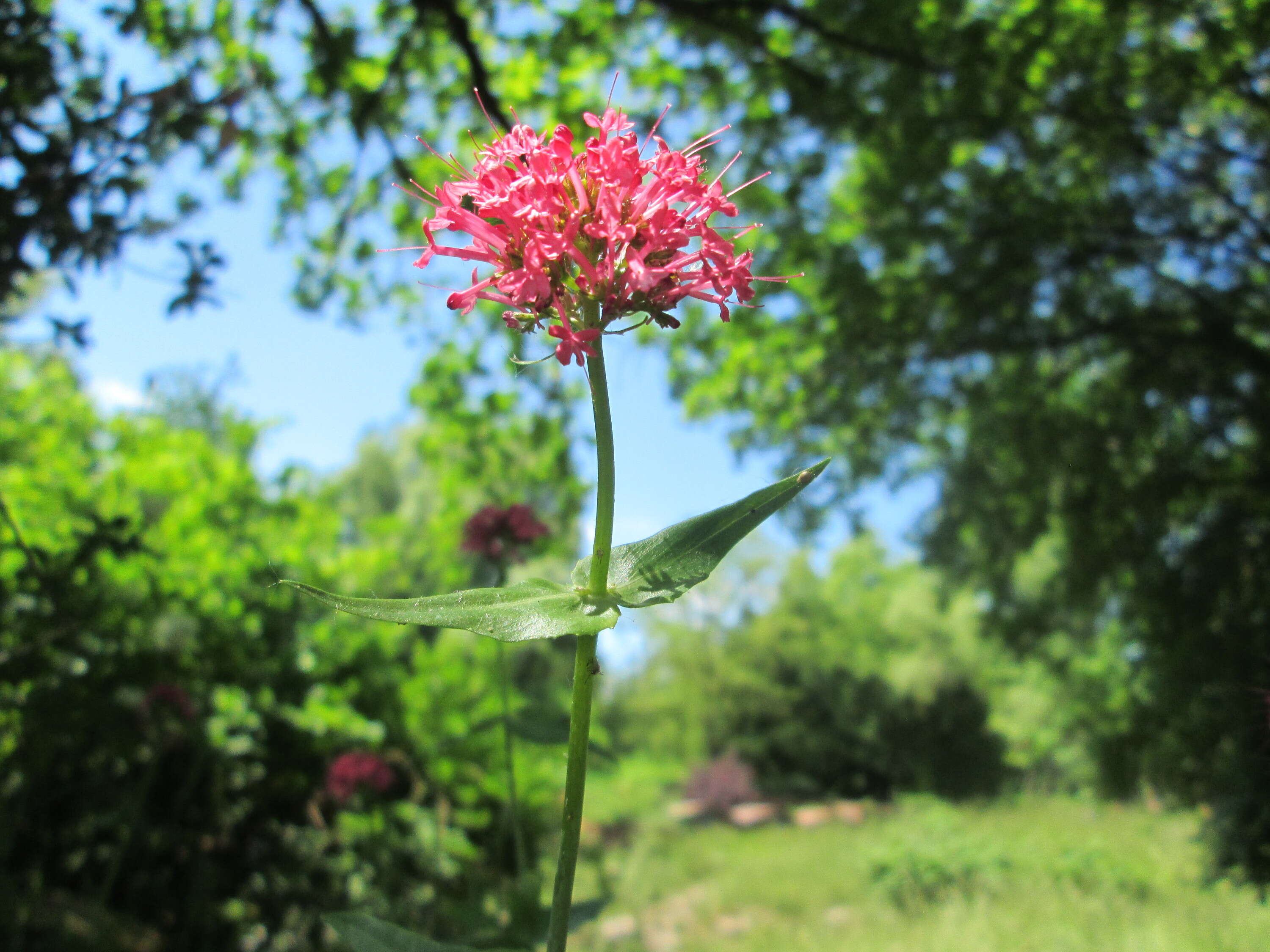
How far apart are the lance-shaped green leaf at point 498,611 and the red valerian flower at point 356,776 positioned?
2.13m

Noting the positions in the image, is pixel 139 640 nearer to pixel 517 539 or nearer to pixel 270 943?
pixel 270 943

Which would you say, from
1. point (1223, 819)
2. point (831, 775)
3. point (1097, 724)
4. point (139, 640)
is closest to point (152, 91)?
point (139, 640)

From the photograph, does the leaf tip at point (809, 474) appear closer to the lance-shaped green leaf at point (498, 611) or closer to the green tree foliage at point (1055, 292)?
the lance-shaped green leaf at point (498, 611)

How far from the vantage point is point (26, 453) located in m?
3.04

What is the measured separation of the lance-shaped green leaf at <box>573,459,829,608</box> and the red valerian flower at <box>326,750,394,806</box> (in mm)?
2150

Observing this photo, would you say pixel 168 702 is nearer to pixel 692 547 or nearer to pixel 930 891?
pixel 692 547

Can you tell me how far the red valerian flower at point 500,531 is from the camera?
6.88ft

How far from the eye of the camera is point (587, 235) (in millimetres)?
774

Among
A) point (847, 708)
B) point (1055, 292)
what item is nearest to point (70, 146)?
point (1055, 292)

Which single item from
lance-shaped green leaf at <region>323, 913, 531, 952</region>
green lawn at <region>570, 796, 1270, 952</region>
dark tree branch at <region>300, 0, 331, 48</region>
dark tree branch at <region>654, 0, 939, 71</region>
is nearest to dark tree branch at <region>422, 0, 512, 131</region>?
dark tree branch at <region>300, 0, 331, 48</region>

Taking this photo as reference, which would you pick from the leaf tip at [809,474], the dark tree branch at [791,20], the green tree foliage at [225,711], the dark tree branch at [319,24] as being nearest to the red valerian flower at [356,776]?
the green tree foliage at [225,711]

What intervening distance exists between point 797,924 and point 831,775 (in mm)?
8145

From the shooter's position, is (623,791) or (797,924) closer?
(797,924)

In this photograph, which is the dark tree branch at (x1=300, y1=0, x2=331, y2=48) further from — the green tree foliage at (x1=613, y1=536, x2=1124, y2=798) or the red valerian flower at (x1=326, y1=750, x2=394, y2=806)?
the green tree foliage at (x1=613, y1=536, x2=1124, y2=798)
